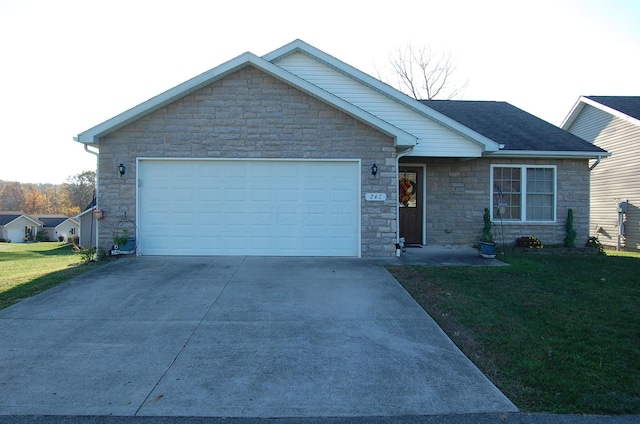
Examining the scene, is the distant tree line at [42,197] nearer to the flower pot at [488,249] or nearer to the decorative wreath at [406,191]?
the decorative wreath at [406,191]

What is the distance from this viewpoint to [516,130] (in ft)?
44.9

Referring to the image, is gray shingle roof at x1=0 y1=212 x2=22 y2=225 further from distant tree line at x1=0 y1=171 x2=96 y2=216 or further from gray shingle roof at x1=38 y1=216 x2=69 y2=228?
distant tree line at x1=0 y1=171 x2=96 y2=216

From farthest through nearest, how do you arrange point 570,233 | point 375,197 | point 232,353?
point 570,233 < point 375,197 < point 232,353

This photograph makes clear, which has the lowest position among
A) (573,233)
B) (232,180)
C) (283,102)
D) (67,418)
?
(67,418)

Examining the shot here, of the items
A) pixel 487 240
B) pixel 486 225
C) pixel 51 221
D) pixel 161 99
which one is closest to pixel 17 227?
pixel 51 221

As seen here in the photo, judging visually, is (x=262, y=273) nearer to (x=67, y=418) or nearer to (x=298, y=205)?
(x=298, y=205)

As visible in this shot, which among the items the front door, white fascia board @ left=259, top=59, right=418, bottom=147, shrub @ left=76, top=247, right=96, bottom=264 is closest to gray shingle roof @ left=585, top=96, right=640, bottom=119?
the front door

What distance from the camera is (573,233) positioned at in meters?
12.6

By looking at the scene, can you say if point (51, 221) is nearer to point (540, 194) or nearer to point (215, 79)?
point (215, 79)

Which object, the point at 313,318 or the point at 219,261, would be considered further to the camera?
the point at 219,261

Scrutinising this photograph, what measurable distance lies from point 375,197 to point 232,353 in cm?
612

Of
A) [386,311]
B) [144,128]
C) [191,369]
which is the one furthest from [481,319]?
[144,128]

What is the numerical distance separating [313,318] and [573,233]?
394 inches

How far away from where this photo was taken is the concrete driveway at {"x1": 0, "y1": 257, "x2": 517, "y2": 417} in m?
3.79
